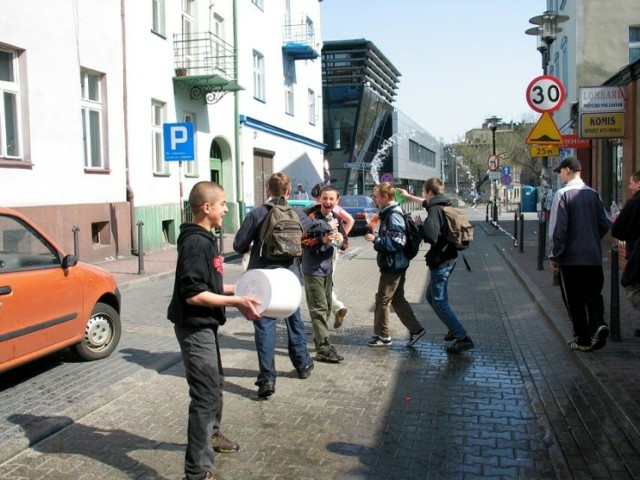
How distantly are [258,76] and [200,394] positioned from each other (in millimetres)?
24965

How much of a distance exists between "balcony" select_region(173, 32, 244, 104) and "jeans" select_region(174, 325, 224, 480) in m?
16.2

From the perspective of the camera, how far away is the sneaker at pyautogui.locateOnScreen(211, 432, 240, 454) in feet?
14.0

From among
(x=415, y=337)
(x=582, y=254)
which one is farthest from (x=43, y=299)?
(x=582, y=254)

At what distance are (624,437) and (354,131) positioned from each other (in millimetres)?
56450

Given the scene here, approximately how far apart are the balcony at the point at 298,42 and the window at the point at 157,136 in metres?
13.0

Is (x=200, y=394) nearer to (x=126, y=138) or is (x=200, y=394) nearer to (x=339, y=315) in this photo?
(x=339, y=315)

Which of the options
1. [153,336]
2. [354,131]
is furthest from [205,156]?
[354,131]

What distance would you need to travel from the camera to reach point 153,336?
793 cm

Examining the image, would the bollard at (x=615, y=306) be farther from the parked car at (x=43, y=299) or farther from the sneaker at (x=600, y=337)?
the parked car at (x=43, y=299)

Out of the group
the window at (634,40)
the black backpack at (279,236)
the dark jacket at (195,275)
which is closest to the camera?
the dark jacket at (195,275)

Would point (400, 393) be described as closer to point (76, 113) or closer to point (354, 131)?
point (76, 113)

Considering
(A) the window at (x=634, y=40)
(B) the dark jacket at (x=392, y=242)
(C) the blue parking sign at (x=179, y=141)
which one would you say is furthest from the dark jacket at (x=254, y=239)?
(A) the window at (x=634, y=40)

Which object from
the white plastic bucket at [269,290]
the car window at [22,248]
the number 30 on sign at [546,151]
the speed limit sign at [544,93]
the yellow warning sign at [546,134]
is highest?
the speed limit sign at [544,93]

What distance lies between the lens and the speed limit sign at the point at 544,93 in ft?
37.8
